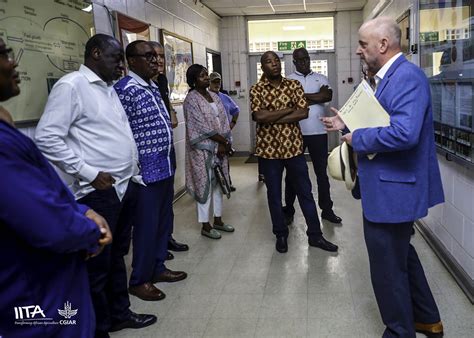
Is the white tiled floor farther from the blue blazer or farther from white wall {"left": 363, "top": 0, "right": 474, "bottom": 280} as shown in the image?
the blue blazer

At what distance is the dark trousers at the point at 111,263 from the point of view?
A: 1.88 m

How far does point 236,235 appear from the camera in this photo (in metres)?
3.54

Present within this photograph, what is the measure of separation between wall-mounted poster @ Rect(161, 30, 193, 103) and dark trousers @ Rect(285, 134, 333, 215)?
6.41ft

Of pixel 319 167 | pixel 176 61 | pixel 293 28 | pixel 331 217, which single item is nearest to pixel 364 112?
pixel 319 167

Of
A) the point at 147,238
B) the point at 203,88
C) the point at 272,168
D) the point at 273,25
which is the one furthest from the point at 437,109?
the point at 273,25

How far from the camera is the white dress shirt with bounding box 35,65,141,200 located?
5.74 feet

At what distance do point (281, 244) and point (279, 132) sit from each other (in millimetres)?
857

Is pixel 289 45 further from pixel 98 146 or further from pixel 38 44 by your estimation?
pixel 98 146

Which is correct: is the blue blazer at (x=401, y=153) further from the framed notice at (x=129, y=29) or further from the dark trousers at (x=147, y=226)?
the framed notice at (x=129, y=29)

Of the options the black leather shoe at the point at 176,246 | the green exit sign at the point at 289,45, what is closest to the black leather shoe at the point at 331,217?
the black leather shoe at the point at 176,246

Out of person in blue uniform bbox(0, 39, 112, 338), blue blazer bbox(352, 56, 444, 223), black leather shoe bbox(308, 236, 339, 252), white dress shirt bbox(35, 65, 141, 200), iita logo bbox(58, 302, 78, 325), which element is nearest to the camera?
person in blue uniform bbox(0, 39, 112, 338)

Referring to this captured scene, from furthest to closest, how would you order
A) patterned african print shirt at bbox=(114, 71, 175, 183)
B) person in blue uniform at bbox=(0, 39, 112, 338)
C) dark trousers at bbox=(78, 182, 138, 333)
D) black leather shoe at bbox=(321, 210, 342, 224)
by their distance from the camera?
black leather shoe at bbox=(321, 210, 342, 224) → patterned african print shirt at bbox=(114, 71, 175, 183) → dark trousers at bbox=(78, 182, 138, 333) → person in blue uniform at bbox=(0, 39, 112, 338)

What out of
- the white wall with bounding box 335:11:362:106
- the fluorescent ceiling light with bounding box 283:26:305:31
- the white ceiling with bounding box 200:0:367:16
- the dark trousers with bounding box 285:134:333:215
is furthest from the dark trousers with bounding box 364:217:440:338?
the fluorescent ceiling light with bounding box 283:26:305:31

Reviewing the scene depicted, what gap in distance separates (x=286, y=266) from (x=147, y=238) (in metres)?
1.03
